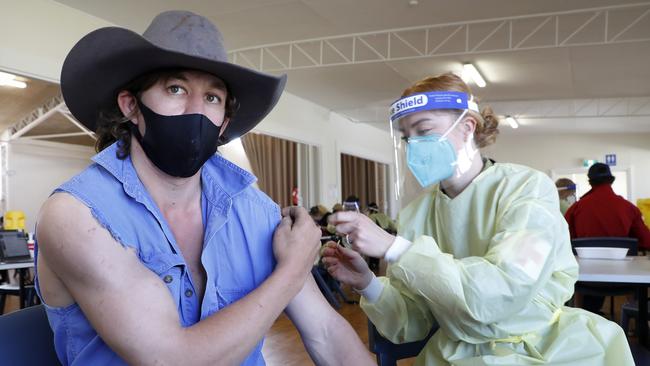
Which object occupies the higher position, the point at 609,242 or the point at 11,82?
the point at 11,82

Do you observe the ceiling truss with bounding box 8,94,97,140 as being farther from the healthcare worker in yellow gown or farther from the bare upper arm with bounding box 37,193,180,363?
the bare upper arm with bounding box 37,193,180,363

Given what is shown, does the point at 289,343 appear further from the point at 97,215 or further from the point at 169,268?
the point at 97,215

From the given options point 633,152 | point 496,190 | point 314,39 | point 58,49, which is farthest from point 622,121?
point 496,190

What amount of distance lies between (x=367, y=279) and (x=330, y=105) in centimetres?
873

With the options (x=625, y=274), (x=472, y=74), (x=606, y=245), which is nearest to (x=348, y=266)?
(x=625, y=274)

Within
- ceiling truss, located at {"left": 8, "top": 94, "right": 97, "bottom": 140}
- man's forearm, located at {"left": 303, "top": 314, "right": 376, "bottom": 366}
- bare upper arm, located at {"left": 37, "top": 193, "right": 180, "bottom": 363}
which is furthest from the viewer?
ceiling truss, located at {"left": 8, "top": 94, "right": 97, "bottom": 140}

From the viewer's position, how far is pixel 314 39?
6.29 m

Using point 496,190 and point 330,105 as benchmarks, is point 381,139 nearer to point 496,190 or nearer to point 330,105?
point 330,105

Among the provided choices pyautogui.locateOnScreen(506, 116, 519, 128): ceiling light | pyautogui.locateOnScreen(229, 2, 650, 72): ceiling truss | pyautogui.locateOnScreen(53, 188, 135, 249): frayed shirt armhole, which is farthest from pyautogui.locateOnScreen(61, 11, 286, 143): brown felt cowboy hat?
pyautogui.locateOnScreen(506, 116, 519, 128): ceiling light

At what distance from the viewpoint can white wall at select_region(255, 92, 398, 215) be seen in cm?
843

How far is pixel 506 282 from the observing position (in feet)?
3.46

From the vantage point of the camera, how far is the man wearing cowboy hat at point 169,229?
2.77 feet

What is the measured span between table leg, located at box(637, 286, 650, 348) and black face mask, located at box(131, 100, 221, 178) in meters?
2.44

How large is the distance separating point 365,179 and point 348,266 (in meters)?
13.8
